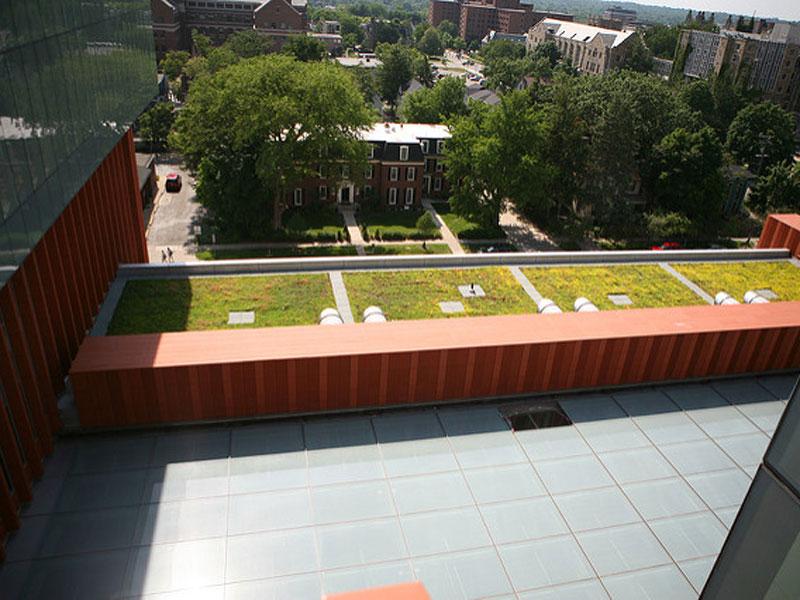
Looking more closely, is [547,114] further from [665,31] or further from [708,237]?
[665,31]

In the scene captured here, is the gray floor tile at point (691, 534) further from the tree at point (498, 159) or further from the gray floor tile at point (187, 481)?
the tree at point (498, 159)

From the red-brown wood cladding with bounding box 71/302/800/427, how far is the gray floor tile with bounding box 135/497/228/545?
2.69m

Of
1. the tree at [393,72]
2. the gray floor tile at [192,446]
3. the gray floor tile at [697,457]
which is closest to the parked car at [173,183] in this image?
the gray floor tile at [192,446]

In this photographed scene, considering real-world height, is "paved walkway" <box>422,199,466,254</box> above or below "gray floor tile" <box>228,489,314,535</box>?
below

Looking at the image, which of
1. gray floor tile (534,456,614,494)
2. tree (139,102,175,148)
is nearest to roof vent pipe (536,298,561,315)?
gray floor tile (534,456,614,494)

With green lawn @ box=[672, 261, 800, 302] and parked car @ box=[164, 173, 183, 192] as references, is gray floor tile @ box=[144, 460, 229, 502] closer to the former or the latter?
green lawn @ box=[672, 261, 800, 302]

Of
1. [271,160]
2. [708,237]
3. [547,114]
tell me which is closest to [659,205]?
[708,237]

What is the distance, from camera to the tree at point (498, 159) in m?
52.4

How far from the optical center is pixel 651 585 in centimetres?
1162

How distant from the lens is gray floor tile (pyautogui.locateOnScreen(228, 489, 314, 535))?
1205 cm

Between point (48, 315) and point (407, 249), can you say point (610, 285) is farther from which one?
point (407, 249)

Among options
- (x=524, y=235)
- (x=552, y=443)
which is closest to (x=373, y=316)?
(x=552, y=443)

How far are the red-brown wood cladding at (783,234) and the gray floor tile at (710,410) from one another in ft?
62.7

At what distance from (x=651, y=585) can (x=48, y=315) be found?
16159 millimetres
